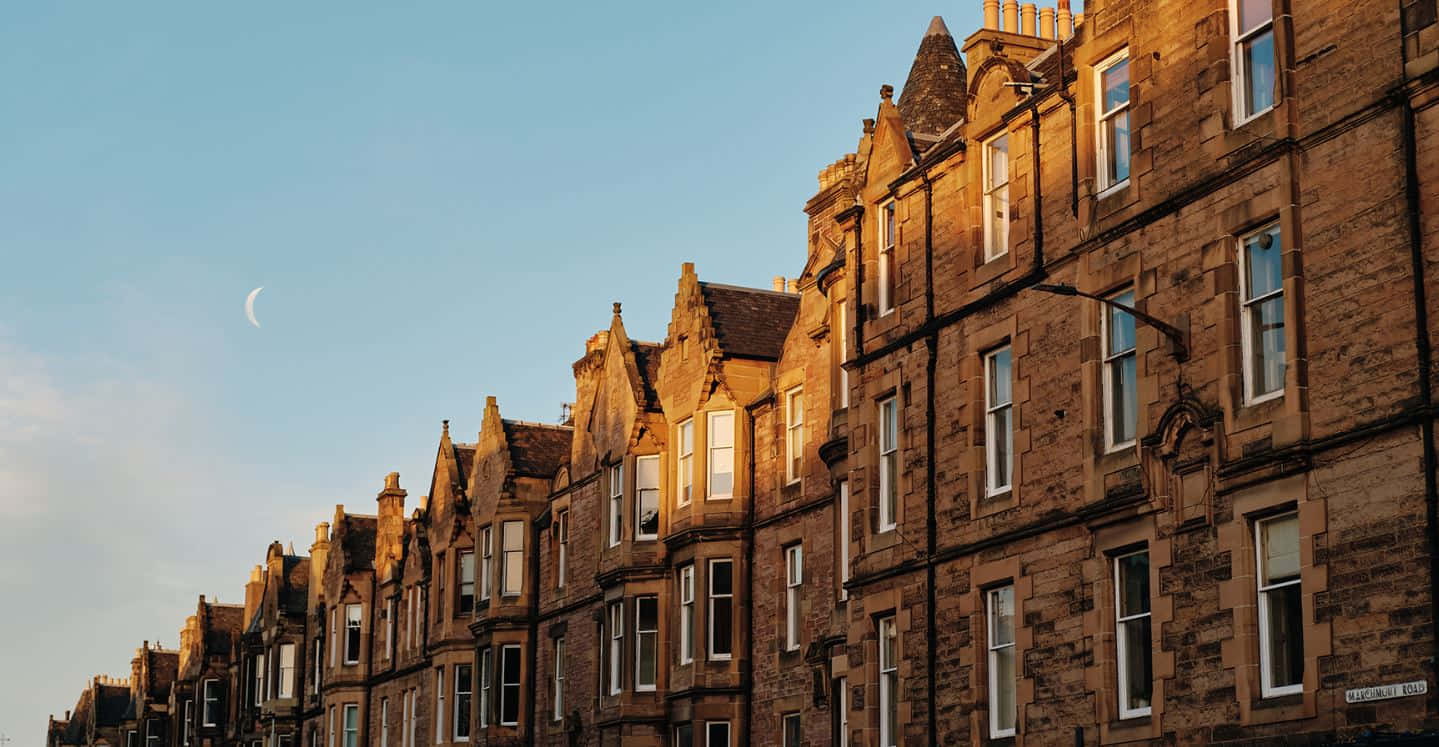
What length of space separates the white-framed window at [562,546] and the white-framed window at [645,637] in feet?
20.6

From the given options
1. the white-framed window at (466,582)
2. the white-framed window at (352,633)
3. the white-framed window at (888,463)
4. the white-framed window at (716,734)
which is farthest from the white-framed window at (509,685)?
the white-framed window at (888,463)

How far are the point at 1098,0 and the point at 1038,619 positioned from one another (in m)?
8.85

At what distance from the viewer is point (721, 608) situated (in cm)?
4309

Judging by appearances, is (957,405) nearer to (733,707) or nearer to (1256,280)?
(1256,280)

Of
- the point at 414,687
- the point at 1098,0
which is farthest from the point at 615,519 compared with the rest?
the point at 1098,0

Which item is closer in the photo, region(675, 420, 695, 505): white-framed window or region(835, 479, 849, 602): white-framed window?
region(835, 479, 849, 602): white-framed window

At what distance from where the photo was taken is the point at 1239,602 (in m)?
24.2

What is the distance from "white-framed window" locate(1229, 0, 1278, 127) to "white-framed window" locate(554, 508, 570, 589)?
97.0 ft

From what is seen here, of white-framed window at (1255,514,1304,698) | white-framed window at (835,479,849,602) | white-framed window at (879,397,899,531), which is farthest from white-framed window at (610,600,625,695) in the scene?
white-framed window at (1255,514,1304,698)

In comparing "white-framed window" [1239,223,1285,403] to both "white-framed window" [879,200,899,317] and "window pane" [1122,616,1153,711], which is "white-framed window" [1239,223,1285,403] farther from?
"white-framed window" [879,200,899,317]

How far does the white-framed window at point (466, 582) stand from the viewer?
192 feet

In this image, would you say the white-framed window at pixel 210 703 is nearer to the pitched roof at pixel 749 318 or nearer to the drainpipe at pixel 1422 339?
the pitched roof at pixel 749 318

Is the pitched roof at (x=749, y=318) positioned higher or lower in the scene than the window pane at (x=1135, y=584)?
higher

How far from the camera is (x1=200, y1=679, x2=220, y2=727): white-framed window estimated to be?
295 ft
